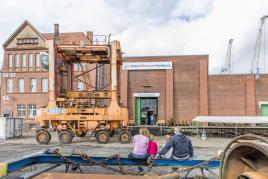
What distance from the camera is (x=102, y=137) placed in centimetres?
1947

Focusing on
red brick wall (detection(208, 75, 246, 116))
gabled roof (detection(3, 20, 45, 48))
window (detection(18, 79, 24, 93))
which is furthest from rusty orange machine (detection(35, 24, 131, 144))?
gabled roof (detection(3, 20, 45, 48))

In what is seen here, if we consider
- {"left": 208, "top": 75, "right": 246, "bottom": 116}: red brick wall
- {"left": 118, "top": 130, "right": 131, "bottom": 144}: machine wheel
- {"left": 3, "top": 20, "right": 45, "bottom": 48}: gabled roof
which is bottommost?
{"left": 118, "top": 130, "right": 131, "bottom": 144}: machine wheel

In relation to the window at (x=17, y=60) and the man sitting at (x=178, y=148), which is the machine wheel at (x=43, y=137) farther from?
the window at (x=17, y=60)

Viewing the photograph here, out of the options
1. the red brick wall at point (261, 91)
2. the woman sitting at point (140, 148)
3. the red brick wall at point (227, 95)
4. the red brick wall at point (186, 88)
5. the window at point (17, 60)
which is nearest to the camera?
the woman sitting at point (140, 148)

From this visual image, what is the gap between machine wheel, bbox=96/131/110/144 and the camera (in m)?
19.4

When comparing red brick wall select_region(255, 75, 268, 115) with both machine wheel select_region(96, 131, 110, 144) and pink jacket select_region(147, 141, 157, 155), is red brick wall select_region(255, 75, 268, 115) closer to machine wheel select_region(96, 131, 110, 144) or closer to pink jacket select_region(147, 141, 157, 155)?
machine wheel select_region(96, 131, 110, 144)

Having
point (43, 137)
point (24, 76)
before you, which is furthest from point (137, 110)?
point (43, 137)

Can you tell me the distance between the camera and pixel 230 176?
146 inches

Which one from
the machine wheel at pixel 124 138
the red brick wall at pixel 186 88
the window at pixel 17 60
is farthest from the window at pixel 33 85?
the machine wheel at pixel 124 138

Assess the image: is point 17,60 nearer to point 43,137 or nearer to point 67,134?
point 43,137

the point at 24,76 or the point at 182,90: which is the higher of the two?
the point at 24,76

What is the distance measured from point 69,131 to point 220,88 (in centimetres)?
2003

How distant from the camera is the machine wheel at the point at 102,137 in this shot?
19.4 meters

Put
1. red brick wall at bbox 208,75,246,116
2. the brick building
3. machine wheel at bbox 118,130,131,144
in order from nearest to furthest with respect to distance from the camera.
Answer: machine wheel at bbox 118,130,131,144 → the brick building → red brick wall at bbox 208,75,246,116
